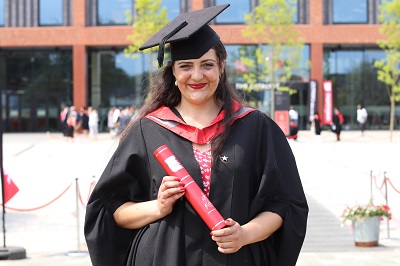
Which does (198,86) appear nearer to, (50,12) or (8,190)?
(8,190)

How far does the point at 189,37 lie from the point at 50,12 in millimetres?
50561

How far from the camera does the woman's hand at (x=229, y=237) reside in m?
2.91

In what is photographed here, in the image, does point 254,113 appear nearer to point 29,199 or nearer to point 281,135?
point 281,135

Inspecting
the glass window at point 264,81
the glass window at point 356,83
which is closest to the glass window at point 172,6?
the glass window at point 264,81

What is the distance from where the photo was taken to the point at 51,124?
176ft

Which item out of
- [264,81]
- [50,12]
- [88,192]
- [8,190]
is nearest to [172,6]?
[264,81]

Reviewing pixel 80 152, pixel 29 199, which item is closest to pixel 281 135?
pixel 29 199

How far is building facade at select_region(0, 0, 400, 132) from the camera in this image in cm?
5125

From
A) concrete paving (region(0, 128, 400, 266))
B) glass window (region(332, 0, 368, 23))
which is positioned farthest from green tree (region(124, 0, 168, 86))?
concrete paving (region(0, 128, 400, 266))

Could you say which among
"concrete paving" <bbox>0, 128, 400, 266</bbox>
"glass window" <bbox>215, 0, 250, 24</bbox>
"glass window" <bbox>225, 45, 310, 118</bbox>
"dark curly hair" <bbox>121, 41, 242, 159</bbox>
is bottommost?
"concrete paving" <bbox>0, 128, 400, 266</bbox>

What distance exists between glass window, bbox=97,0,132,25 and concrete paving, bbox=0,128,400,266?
25.2 meters

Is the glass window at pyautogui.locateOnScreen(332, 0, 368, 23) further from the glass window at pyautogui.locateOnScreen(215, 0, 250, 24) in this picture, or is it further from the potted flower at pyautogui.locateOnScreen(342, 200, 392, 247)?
the potted flower at pyautogui.locateOnScreen(342, 200, 392, 247)

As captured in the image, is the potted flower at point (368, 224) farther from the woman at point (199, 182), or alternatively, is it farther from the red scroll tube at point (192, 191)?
the red scroll tube at point (192, 191)

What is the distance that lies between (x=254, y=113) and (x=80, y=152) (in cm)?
2568
